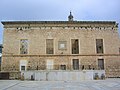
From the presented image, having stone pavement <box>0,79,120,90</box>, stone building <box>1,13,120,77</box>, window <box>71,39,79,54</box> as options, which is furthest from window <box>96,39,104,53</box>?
stone pavement <box>0,79,120,90</box>

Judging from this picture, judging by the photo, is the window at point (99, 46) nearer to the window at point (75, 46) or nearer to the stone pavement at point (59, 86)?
the window at point (75, 46)

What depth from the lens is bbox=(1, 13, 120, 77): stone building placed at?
29.2m

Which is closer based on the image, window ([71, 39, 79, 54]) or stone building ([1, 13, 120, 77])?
stone building ([1, 13, 120, 77])

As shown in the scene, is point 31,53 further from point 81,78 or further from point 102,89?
point 102,89

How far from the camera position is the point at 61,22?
3019 centimetres

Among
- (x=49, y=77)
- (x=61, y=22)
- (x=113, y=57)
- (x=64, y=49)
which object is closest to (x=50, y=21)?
(x=61, y=22)

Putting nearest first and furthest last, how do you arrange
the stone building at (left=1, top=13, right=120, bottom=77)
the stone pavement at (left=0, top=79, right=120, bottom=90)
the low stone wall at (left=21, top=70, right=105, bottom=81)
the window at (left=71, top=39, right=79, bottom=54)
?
the stone pavement at (left=0, top=79, right=120, bottom=90) < the low stone wall at (left=21, top=70, right=105, bottom=81) < the stone building at (left=1, top=13, right=120, bottom=77) < the window at (left=71, top=39, right=79, bottom=54)

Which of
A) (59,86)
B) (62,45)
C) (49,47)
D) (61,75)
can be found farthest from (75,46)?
(59,86)

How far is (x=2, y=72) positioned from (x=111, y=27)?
16.9m

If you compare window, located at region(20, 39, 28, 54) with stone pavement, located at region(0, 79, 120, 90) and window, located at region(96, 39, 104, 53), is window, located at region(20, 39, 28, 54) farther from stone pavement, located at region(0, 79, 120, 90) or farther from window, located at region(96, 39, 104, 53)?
stone pavement, located at region(0, 79, 120, 90)

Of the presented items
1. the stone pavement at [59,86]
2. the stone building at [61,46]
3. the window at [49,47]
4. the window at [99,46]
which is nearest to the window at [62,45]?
the stone building at [61,46]

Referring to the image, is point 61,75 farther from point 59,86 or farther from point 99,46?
point 59,86

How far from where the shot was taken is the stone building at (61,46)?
29203 mm

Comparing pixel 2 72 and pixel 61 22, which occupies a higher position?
pixel 61 22
